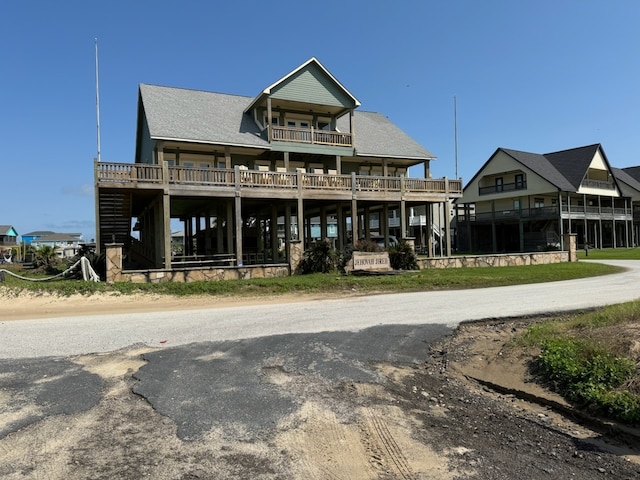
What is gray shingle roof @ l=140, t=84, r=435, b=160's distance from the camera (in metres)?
22.9

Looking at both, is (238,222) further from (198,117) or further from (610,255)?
(610,255)

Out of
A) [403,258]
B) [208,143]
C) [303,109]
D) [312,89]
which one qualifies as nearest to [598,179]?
[303,109]

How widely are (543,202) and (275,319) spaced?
46092mm

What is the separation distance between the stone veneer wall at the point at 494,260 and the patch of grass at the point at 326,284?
1704 millimetres

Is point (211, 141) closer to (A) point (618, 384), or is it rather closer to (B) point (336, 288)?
(B) point (336, 288)

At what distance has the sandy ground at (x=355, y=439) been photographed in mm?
3617

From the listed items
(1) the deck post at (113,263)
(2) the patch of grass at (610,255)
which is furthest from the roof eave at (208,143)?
(2) the patch of grass at (610,255)

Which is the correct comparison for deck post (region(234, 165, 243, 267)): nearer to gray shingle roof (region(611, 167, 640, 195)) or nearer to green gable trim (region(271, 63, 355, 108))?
green gable trim (region(271, 63, 355, 108))

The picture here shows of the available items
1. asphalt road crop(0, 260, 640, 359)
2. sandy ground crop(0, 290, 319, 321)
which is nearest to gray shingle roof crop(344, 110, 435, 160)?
asphalt road crop(0, 260, 640, 359)

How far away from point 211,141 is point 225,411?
19.7 m

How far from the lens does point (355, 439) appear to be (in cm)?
417

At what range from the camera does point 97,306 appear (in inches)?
510

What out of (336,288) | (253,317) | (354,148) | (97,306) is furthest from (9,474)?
(354,148)

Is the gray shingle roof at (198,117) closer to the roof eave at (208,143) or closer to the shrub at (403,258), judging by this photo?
the roof eave at (208,143)
